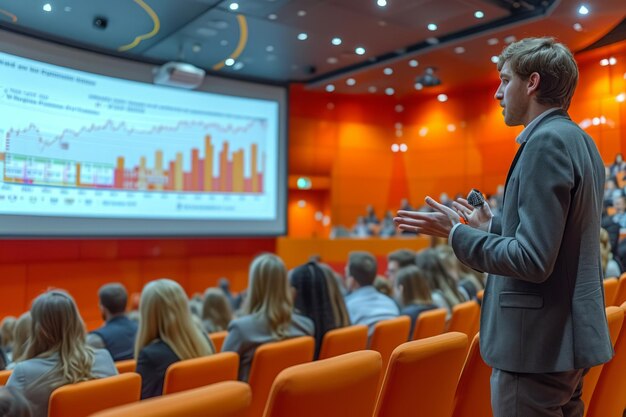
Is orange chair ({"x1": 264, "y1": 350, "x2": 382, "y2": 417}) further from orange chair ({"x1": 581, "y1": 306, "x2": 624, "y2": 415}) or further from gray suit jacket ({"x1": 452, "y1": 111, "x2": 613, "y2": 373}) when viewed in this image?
orange chair ({"x1": 581, "y1": 306, "x2": 624, "y2": 415})

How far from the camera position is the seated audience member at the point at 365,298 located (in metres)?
3.99

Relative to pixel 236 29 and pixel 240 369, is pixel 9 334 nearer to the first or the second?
pixel 240 369

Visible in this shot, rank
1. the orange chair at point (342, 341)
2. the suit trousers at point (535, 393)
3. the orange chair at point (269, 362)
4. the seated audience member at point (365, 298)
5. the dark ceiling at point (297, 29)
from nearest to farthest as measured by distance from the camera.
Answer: the suit trousers at point (535, 393)
the orange chair at point (269, 362)
the orange chair at point (342, 341)
the seated audience member at point (365, 298)
the dark ceiling at point (297, 29)

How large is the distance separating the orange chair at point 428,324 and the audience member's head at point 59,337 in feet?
5.87

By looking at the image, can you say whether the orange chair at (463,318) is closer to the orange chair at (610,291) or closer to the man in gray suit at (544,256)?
the orange chair at (610,291)

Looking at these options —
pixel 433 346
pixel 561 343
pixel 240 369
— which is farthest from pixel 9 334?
pixel 561 343

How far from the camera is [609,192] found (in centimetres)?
483

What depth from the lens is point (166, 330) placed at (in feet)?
9.91

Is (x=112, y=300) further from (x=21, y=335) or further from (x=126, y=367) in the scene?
(x=126, y=367)

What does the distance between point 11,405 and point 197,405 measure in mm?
417

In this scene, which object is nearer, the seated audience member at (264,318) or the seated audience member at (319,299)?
the seated audience member at (264,318)

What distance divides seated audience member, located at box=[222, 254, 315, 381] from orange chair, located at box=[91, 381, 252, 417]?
187cm

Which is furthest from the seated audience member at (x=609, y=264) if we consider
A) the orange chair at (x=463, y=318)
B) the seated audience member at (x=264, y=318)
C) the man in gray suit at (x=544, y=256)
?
the man in gray suit at (x=544, y=256)

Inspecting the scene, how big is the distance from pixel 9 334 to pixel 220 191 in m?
4.75
